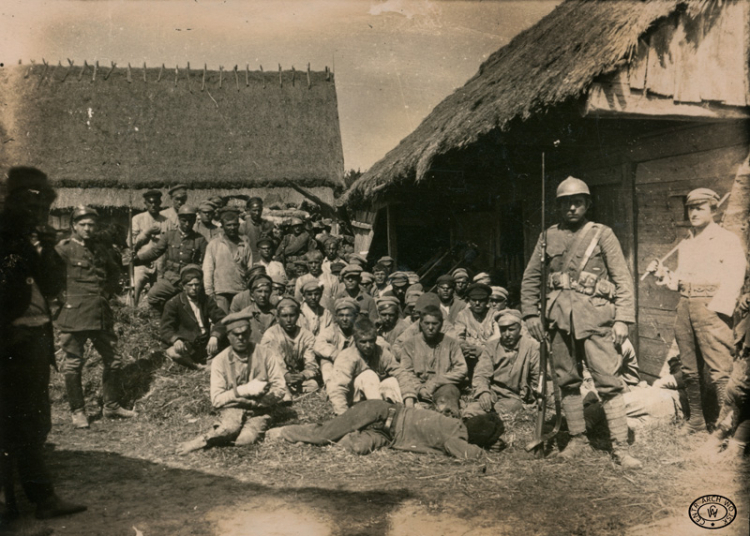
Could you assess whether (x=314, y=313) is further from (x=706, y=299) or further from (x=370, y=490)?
(x=706, y=299)

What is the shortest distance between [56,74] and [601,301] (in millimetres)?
13195

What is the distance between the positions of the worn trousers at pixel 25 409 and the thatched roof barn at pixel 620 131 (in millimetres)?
4119

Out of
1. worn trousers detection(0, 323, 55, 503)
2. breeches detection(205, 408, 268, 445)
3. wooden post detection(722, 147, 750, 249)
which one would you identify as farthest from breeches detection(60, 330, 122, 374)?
wooden post detection(722, 147, 750, 249)

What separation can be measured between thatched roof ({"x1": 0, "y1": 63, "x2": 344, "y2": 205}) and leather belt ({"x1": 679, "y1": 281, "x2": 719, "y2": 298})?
407 inches

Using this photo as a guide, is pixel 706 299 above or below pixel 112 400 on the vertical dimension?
above

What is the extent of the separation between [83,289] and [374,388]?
9.16 feet

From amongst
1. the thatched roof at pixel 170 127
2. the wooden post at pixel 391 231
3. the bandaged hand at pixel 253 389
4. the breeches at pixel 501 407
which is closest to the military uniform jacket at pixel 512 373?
the breeches at pixel 501 407

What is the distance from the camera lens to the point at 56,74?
13.1 meters

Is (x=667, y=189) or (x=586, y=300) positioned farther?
(x=667, y=189)

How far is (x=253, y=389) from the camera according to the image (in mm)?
4832

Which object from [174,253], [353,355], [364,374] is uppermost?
[174,253]

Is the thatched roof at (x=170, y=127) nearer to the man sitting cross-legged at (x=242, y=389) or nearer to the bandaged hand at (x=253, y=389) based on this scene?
the man sitting cross-legged at (x=242, y=389)

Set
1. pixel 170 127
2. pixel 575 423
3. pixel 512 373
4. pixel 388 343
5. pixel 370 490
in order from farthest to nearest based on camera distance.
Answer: pixel 170 127
pixel 388 343
pixel 512 373
pixel 575 423
pixel 370 490

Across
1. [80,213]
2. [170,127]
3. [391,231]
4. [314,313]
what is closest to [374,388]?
[314,313]
